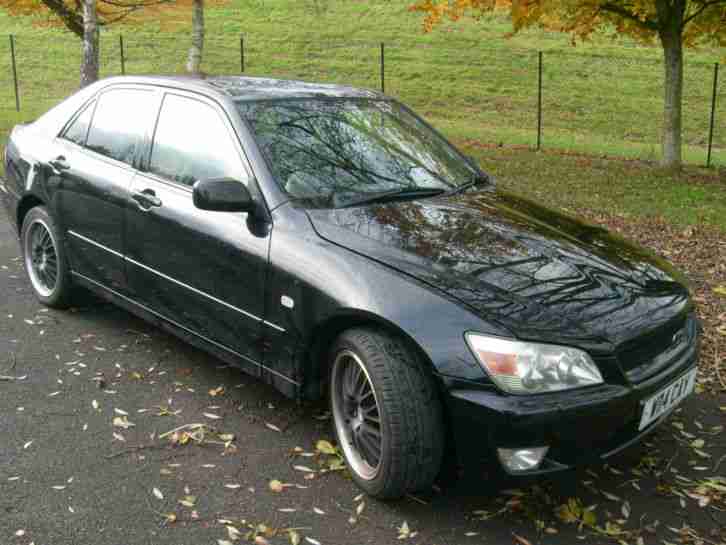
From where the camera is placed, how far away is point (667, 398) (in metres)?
3.51

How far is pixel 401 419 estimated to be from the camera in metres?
3.28

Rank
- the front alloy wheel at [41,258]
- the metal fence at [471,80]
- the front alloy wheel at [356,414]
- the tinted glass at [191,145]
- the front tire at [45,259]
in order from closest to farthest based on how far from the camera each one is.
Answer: the front alloy wheel at [356,414] → the tinted glass at [191,145] → the front tire at [45,259] → the front alloy wheel at [41,258] → the metal fence at [471,80]

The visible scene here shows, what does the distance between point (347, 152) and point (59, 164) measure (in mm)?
2206

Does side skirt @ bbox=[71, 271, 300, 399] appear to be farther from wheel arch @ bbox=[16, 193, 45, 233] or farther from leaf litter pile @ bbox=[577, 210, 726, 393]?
leaf litter pile @ bbox=[577, 210, 726, 393]

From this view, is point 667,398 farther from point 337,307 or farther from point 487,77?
point 487,77

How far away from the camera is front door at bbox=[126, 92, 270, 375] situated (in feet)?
13.3

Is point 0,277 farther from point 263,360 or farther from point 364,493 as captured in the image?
point 364,493

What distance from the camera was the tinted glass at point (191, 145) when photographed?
14.1 ft

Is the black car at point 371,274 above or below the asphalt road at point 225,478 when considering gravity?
above

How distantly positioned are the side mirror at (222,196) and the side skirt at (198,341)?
2.54 feet

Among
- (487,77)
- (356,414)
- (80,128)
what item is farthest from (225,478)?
(487,77)

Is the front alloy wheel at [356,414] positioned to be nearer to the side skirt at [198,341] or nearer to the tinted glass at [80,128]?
the side skirt at [198,341]

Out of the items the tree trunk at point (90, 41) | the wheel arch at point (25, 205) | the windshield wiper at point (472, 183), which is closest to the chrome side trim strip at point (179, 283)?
the wheel arch at point (25, 205)

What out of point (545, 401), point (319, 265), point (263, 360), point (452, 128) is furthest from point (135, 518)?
point (452, 128)
